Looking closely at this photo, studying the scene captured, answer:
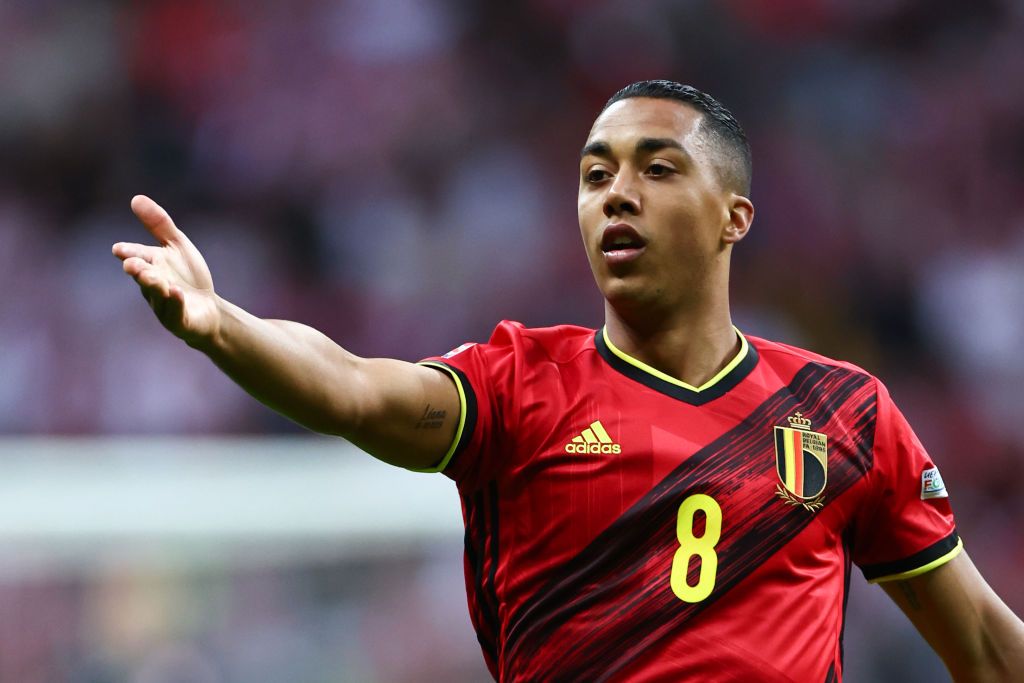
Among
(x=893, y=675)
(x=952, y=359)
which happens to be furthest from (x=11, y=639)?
(x=952, y=359)

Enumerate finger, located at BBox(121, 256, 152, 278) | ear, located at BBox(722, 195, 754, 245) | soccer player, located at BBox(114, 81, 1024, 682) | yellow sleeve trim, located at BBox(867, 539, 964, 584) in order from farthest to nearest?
ear, located at BBox(722, 195, 754, 245)
yellow sleeve trim, located at BBox(867, 539, 964, 584)
soccer player, located at BBox(114, 81, 1024, 682)
finger, located at BBox(121, 256, 152, 278)

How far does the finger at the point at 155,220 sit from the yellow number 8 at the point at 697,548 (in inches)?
51.0

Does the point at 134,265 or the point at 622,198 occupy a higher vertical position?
the point at 622,198

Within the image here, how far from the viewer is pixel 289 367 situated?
8.61ft

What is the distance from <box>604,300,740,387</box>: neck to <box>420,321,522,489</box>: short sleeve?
0.28m

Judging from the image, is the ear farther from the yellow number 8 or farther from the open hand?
the open hand

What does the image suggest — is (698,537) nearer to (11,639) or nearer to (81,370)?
(11,639)

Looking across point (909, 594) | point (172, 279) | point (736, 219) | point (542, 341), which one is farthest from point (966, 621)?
point (172, 279)

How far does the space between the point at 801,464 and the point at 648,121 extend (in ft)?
3.02

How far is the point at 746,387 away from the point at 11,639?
390 cm

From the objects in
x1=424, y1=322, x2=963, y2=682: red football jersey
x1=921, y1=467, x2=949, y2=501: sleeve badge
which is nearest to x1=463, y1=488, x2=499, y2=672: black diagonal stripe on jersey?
x1=424, y1=322, x2=963, y2=682: red football jersey

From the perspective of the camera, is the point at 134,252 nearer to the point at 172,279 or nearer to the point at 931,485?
the point at 172,279

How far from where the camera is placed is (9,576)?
5938 mm

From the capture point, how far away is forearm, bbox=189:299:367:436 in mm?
2520
